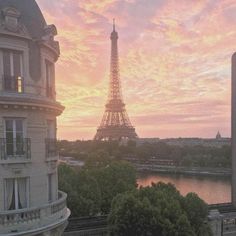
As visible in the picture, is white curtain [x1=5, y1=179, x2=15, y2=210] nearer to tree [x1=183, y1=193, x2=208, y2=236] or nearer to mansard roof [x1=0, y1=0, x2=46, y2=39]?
mansard roof [x1=0, y1=0, x2=46, y2=39]

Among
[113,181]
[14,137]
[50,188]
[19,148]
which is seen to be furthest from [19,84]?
[113,181]

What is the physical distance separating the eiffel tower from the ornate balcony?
107555 millimetres

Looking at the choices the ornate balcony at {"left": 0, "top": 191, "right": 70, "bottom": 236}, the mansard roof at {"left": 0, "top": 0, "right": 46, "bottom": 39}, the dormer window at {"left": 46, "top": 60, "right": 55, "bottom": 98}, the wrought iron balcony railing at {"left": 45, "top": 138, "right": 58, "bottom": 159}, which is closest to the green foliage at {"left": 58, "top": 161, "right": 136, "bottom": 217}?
the wrought iron balcony railing at {"left": 45, "top": 138, "right": 58, "bottom": 159}

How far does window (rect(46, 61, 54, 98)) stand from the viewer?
1631 centimetres

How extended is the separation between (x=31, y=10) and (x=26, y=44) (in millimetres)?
2011

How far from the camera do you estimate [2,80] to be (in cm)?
1431

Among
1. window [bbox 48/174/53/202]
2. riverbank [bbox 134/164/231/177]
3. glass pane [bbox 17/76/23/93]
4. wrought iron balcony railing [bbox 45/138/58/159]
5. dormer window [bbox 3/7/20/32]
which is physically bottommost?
riverbank [bbox 134/164/231/177]

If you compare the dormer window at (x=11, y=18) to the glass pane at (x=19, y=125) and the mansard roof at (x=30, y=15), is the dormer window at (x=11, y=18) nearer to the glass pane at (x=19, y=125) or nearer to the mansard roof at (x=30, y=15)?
the mansard roof at (x=30, y=15)

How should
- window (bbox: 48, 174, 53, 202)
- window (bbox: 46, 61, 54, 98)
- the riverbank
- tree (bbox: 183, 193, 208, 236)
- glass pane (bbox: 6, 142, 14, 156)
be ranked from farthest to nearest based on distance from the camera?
the riverbank < tree (bbox: 183, 193, 208, 236) < window (bbox: 48, 174, 53, 202) < window (bbox: 46, 61, 54, 98) < glass pane (bbox: 6, 142, 14, 156)

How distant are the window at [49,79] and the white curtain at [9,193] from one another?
4092 millimetres

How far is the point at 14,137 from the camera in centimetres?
1464

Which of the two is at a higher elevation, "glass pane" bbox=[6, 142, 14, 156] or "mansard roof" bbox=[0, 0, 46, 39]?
"mansard roof" bbox=[0, 0, 46, 39]

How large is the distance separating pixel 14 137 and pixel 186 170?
97.8 metres

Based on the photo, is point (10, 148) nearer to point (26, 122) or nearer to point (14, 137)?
point (14, 137)
